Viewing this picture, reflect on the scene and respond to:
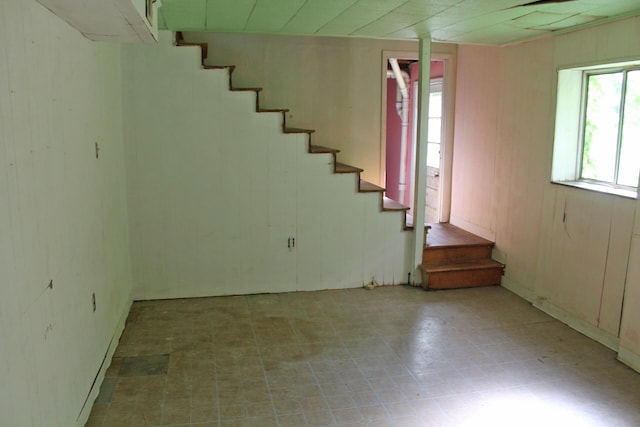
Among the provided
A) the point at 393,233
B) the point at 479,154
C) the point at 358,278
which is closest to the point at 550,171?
the point at 479,154

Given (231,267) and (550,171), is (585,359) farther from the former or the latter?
(231,267)

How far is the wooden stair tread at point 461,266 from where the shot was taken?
506 cm

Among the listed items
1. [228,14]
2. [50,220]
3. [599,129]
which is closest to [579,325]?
[599,129]

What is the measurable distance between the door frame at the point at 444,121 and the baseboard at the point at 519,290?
1275mm

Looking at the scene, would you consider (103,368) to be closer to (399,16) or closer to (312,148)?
(312,148)

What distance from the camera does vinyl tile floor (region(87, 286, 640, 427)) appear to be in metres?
2.97

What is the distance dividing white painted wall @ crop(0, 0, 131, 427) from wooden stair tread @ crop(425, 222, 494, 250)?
10.5 ft

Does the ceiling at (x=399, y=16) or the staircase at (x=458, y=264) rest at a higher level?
the ceiling at (x=399, y=16)

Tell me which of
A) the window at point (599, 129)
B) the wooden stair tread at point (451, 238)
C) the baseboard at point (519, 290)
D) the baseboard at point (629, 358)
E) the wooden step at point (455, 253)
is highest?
the window at point (599, 129)

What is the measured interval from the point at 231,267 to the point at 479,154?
9.40 ft

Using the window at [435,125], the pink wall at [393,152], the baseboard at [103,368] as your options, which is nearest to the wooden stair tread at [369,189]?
the window at [435,125]

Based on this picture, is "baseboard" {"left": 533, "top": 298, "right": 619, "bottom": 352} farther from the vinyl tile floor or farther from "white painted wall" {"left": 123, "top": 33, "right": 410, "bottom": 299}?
"white painted wall" {"left": 123, "top": 33, "right": 410, "bottom": 299}

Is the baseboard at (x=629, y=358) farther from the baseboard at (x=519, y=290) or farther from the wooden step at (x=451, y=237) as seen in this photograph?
the wooden step at (x=451, y=237)

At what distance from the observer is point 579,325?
418cm
